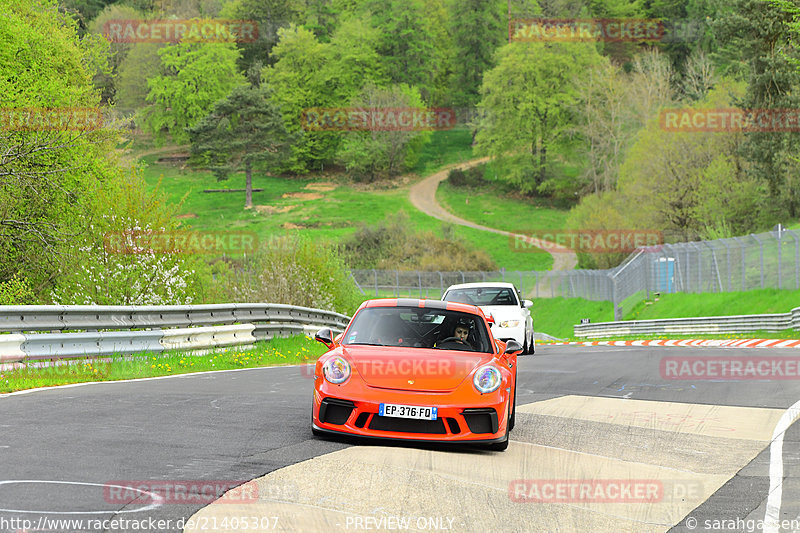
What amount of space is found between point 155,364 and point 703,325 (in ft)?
85.3

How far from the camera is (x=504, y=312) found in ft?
70.0

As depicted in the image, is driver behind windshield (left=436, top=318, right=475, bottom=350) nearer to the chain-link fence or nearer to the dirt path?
the chain-link fence

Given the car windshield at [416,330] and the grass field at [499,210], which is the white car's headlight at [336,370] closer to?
the car windshield at [416,330]

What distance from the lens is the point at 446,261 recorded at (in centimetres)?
7488

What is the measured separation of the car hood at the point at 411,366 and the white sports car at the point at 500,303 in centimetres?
1219

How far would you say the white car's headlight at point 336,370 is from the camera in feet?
27.4

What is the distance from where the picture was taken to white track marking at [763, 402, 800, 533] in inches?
238

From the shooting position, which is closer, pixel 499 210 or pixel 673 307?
pixel 673 307

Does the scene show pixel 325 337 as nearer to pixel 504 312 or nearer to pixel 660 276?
pixel 504 312

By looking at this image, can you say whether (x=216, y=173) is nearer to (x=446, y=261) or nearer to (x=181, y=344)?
(x=446, y=261)

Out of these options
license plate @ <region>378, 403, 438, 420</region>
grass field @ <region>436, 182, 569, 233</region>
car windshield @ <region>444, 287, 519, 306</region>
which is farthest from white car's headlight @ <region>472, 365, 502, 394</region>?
grass field @ <region>436, 182, 569, 233</region>

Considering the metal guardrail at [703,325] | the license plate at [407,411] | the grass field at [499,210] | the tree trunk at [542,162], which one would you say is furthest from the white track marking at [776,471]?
the tree trunk at [542,162]

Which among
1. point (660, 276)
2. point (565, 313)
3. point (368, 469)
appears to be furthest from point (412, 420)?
point (565, 313)

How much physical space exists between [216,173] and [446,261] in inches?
1610
